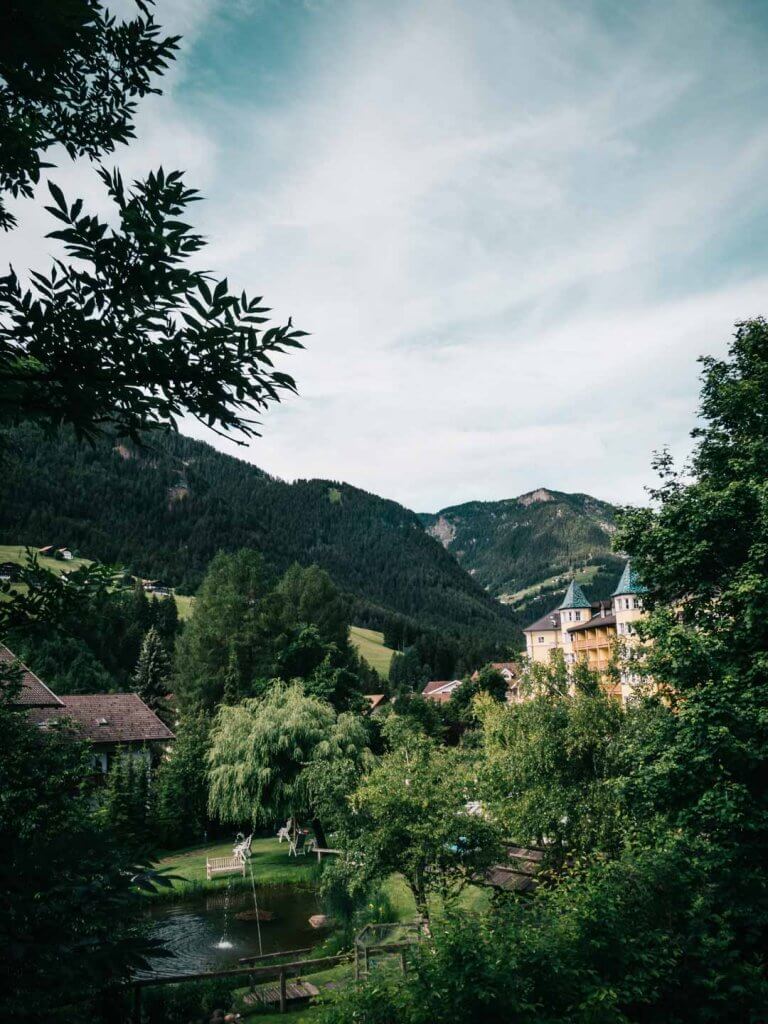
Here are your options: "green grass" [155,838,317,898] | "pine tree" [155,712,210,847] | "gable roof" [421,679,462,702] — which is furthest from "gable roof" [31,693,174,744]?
"gable roof" [421,679,462,702]

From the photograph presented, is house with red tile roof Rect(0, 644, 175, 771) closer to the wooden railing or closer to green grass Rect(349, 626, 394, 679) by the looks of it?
the wooden railing

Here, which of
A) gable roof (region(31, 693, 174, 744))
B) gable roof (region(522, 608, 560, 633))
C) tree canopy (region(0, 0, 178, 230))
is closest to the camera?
tree canopy (region(0, 0, 178, 230))

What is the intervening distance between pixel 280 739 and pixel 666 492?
1975 centimetres

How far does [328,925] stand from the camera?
2181cm

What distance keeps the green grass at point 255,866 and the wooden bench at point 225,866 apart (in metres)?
0.23

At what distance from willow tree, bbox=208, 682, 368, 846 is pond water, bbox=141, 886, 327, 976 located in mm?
3275

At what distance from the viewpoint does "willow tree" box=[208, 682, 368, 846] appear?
28.2m

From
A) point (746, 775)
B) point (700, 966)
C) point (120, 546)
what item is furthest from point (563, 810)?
point (120, 546)

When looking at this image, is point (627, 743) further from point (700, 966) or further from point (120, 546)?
point (120, 546)

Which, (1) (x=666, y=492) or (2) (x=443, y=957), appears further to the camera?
(1) (x=666, y=492)

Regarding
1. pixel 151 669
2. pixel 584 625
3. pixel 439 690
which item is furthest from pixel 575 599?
pixel 151 669

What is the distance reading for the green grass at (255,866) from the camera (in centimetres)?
2597

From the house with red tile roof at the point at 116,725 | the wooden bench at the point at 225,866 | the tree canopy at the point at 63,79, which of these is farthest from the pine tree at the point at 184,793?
the tree canopy at the point at 63,79

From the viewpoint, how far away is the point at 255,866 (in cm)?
2864
